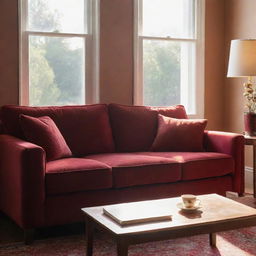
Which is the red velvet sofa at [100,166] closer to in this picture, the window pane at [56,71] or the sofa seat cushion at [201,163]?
the sofa seat cushion at [201,163]

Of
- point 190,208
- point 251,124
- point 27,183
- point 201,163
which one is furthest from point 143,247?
point 251,124

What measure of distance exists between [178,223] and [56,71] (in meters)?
2.62

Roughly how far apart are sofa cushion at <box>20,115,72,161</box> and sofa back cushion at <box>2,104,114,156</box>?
313 mm

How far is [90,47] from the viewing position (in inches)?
192

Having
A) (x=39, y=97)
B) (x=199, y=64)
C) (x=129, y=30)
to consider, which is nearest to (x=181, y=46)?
(x=199, y=64)

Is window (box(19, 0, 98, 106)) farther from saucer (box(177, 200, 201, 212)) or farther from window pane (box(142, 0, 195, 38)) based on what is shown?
saucer (box(177, 200, 201, 212))

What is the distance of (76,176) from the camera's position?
3.46 meters

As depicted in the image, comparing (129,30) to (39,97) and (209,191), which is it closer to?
(39,97)

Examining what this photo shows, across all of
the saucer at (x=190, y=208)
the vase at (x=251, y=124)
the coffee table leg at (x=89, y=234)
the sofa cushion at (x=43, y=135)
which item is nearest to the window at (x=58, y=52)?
the sofa cushion at (x=43, y=135)

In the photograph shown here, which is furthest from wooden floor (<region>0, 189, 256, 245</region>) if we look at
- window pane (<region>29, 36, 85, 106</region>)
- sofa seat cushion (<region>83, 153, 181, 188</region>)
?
window pane (<region>29, 36, 85, 106</region>)

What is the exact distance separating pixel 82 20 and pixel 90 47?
0.92 feet

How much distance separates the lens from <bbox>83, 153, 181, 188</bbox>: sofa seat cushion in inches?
144

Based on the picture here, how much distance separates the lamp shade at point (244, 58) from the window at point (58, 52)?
4.54 feet

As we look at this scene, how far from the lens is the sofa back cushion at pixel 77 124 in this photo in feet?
13.2
